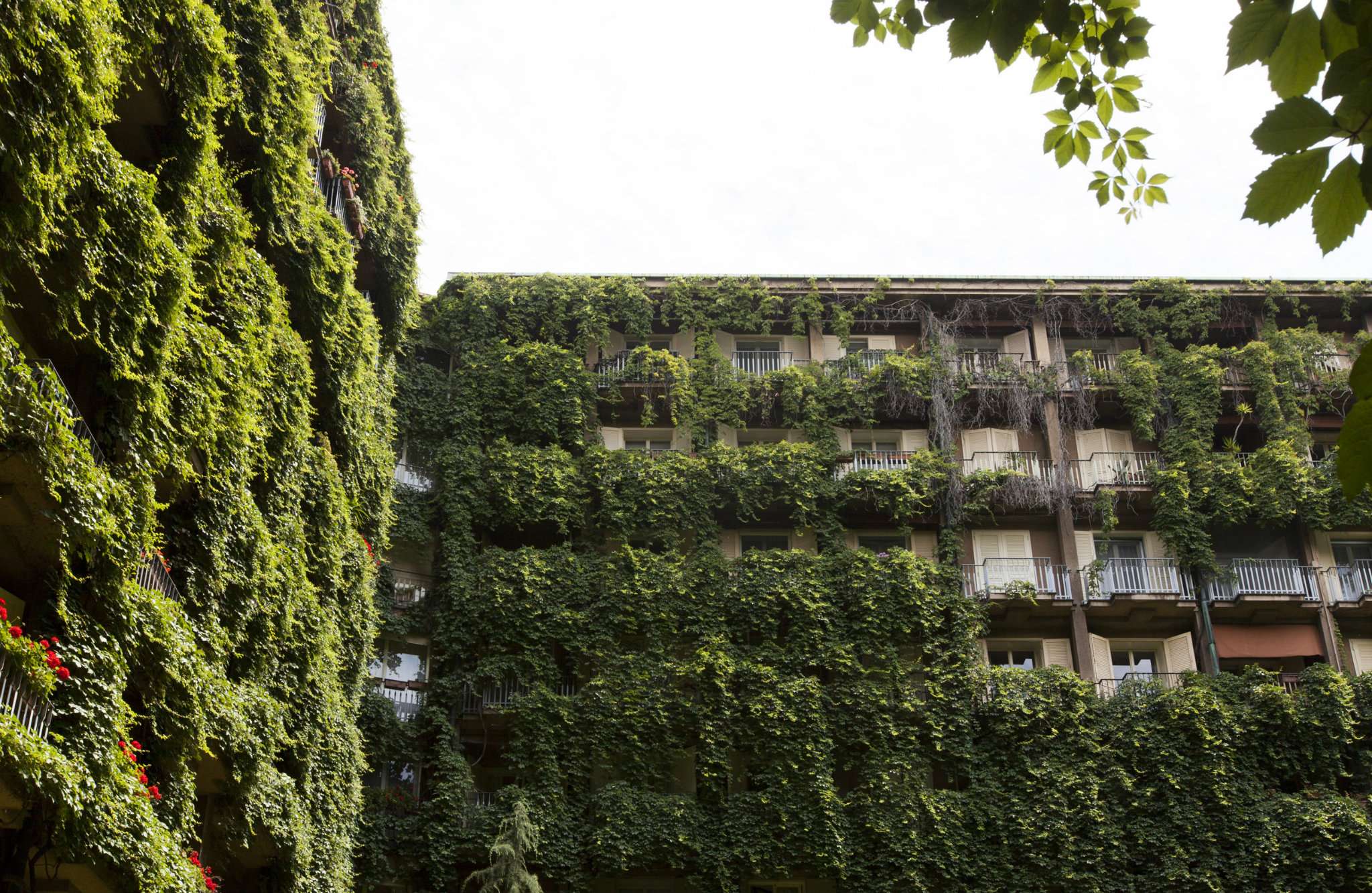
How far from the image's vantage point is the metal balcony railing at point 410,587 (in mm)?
30922

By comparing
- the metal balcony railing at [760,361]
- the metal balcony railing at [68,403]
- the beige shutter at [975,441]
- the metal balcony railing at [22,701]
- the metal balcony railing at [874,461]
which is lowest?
the metal balcony railing at [22,701]

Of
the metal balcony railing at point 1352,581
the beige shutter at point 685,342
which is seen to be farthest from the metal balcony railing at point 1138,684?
the beige shutter at point 685,342

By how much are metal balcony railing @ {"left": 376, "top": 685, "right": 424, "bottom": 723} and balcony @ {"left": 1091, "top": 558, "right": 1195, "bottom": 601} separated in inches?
674

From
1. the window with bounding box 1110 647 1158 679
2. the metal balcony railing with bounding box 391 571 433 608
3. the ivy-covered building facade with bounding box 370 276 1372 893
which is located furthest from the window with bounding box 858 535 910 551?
the metal balcony railing with bounding box 391 571 433 608

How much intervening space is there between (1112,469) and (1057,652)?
537 centimetres

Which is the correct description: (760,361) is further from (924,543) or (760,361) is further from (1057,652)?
(1057,652)

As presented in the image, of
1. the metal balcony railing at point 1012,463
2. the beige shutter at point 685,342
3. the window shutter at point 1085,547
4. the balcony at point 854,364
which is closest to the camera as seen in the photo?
the window shutter at point 1085,547

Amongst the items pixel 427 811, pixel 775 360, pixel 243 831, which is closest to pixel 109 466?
pixel 243 831

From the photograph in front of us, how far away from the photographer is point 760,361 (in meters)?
34.9

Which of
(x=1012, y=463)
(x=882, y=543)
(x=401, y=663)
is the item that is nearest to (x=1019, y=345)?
(x=1012, y=463)

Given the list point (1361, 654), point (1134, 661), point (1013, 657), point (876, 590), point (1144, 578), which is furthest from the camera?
point (1134, 661)

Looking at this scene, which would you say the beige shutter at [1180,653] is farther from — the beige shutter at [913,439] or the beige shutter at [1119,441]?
the beige shutter at [913,439]

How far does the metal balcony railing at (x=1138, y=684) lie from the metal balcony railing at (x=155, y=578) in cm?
2202

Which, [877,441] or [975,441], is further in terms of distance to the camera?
[877,441]
